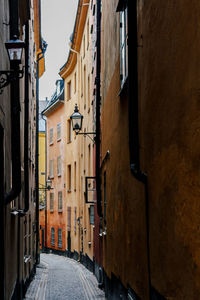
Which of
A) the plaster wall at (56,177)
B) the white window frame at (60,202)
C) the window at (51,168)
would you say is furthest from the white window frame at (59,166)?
the window at (51,168)

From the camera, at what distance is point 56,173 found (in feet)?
107

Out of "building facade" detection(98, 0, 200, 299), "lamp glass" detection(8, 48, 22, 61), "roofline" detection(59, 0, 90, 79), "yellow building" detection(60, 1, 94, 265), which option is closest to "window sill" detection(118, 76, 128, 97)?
"building facade" detection(98, 0, 200, 299)

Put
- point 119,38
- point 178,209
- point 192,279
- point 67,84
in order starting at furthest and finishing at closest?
point 67,84, point 119,38, point 178,209, point 192,279

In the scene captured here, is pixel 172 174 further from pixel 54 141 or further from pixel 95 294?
pixel 54 141

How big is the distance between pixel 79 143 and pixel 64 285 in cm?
1094

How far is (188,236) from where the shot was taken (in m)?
3.86

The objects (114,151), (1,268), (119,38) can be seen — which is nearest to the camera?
(1,268)

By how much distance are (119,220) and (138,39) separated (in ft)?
11.5

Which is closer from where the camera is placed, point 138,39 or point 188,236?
point 188,236

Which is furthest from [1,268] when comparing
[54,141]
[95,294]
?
[54,141]

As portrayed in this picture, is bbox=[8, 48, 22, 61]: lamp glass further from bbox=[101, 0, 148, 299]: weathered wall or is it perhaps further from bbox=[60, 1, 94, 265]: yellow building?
bbox=[60, 1, 94, 265]: yellow building

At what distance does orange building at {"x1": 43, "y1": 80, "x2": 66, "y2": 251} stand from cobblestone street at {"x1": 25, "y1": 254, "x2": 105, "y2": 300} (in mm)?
10331

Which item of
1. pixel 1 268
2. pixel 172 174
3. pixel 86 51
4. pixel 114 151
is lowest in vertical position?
pixel 1 268

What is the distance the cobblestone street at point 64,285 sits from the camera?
13031 millimetres
